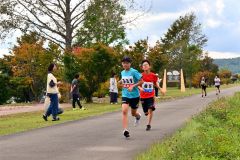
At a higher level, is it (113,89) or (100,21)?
(100,21)

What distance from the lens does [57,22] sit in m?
36.8

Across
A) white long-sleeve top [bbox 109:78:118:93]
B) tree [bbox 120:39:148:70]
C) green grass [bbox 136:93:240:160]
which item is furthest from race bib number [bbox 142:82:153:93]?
tree [bbox 120:39:148:70]

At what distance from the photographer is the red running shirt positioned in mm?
14711

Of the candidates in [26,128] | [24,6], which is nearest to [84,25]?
[24,6]

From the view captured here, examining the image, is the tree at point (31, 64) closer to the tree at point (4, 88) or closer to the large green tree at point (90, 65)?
the tree at point (4, 88)

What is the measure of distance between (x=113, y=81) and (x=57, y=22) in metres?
7.48

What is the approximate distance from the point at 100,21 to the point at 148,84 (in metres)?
22.3

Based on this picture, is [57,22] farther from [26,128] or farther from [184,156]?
[184,156]

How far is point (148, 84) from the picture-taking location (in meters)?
14.8

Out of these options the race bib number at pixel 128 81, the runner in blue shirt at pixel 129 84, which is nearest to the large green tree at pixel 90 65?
the runner in blue shirt at pixel 129 84

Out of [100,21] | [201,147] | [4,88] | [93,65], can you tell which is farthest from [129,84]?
[4,88]

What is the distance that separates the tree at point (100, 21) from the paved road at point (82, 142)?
64.4 ft

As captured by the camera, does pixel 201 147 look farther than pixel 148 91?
No

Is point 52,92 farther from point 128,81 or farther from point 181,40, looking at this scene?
point 181,40
